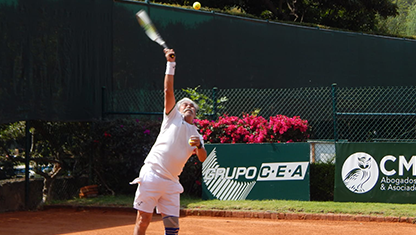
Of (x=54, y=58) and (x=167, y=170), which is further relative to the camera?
(x=54, y=58)

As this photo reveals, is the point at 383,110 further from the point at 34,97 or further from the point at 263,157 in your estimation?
the point at 34,97

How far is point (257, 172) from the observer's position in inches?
388

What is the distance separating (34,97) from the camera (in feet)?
32.7

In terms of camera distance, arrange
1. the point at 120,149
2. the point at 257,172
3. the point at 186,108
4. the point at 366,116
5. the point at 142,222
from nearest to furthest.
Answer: the point at 142,222 → the point at 186,108 → the point at 257,172 → the point at 120,149 → the point at 366,116

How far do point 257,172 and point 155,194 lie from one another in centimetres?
497

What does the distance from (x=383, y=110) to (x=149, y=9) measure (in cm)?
960

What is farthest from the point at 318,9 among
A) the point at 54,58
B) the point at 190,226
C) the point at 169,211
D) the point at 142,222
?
the point at 142,222

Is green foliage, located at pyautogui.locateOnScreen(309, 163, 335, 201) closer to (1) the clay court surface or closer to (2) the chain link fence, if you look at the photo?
(1) the clay court surface

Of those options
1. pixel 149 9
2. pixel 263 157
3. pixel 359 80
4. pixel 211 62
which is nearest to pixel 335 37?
pixel 359 80

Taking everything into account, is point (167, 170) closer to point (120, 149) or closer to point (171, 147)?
point (171, 147)

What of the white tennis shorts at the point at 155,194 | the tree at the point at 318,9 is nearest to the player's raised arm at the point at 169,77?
the white tennis shorts at the point at 155,194

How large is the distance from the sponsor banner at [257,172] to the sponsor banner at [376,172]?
2.20ft

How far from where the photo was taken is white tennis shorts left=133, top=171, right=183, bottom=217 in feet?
16.8

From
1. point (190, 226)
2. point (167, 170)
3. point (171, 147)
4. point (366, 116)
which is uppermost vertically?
point (366, 116)
